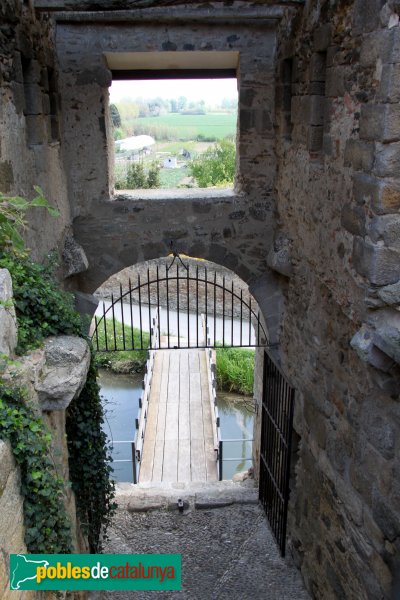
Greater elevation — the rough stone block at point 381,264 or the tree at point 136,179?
the rough stone block at point 381,264

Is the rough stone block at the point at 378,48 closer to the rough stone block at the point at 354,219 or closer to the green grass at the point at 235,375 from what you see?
the rough stone block at the point at 354,219

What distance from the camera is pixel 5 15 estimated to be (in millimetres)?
4359

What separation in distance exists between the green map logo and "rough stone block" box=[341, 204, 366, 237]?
2.36 meters

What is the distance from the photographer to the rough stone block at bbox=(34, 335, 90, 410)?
10.4 ft

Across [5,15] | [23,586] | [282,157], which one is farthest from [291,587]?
[5,15]

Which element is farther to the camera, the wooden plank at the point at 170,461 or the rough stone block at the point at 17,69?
the wooden plank at the point at 170,461

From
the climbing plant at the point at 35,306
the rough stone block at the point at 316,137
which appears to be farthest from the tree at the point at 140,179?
the climbing plant at the point at 35,306

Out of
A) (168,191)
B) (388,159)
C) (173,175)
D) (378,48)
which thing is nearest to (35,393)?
(388,159)

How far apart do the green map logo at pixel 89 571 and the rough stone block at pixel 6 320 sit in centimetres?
100

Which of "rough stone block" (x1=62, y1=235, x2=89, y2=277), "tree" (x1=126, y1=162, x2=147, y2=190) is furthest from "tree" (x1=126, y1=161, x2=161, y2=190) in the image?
"rough stone block" (x1=62, y1=235, x2=89, y2=277)

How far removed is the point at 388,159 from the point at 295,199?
1979 millimetres

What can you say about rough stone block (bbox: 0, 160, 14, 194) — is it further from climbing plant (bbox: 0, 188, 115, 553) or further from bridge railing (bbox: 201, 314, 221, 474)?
bridge railing (bbox: 201, 314, 221, 474)

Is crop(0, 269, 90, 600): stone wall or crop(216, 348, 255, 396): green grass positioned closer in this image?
crop(0, 269, 90, 600): stone wall

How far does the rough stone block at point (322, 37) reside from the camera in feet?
13.9
